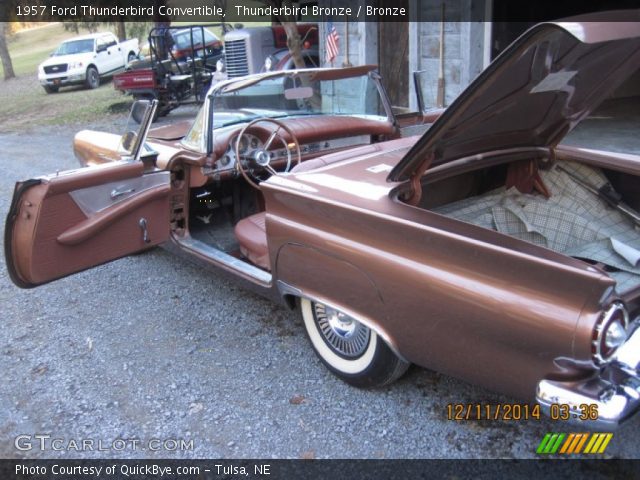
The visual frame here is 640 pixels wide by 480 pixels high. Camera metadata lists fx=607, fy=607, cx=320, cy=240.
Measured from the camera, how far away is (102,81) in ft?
71.4

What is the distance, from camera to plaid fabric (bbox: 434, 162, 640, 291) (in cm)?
311

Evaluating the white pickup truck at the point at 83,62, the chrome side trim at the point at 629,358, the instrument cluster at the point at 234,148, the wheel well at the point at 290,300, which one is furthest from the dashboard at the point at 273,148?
the white pickup truck at the point at 83,62

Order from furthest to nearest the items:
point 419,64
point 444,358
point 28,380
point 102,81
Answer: point 102,81 < point 419,64 < point 28,380 < point 444,358

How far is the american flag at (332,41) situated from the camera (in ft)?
37.8

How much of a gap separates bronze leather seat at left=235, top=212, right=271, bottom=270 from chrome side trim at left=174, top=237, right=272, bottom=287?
0.07m

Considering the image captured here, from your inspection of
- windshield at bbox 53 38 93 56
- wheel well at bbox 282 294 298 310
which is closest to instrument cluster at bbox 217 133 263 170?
wheel well at bbox 282 294 298 310

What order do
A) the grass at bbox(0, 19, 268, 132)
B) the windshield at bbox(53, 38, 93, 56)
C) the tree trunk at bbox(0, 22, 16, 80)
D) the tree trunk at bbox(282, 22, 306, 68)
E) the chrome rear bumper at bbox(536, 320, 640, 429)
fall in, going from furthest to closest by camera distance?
the tree trunk at bbox(0, 22, 16, 80)
the windshield at bbox(53, 38, 93, 56)
the grass at bbox(0, 19, 268, 132)
the tree trunk at bbox(282, 22, 306, 68)
the chrome rear bumper at bbox(536, 320, 640, 429)

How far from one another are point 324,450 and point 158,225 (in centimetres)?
185

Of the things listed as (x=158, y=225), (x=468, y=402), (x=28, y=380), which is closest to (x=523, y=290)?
(x=468, y=402)

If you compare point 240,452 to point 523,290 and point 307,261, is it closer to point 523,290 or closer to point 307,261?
point 307,261

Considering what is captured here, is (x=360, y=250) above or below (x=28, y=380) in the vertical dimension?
above

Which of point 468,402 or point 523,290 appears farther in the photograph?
point 468,402
